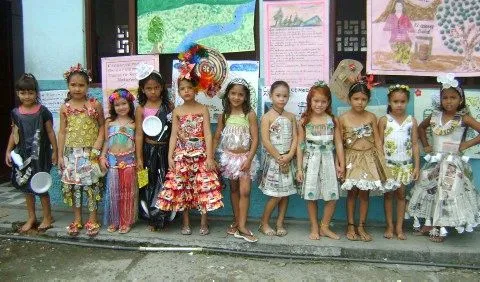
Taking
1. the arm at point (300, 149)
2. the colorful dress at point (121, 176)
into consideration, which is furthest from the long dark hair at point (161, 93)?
the arm at point (300, 149)

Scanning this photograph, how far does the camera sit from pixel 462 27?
4.41 m

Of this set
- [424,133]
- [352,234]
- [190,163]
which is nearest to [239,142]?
[190,163]

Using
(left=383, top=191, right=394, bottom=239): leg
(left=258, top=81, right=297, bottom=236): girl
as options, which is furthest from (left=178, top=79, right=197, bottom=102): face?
(left=383, top=191, right=394, bottom=239): leg

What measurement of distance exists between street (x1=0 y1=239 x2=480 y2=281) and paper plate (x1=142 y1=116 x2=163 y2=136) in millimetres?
1160

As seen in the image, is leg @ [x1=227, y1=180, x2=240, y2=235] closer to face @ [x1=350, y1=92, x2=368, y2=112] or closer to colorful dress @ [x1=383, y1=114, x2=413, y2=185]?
face @ [x1=350, y1=92, x2=368, y2=112]

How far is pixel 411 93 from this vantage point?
4523mm

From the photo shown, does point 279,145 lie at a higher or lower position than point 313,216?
higher

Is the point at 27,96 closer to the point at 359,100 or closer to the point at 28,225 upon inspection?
the point at 28,225

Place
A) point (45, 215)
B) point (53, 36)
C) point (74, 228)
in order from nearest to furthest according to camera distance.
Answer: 1. point (74, 228)
2. point (45, 215)
3. point (53, 36)

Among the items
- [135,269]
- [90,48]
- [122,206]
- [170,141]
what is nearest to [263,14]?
[170,141]

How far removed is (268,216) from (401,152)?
1.40 m

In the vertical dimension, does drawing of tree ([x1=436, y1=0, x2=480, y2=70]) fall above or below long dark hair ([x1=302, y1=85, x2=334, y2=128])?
above

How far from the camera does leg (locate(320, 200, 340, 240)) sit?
431 cm

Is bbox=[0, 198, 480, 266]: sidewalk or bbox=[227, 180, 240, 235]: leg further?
bbox=[227, 180, 240, 235]: leg
